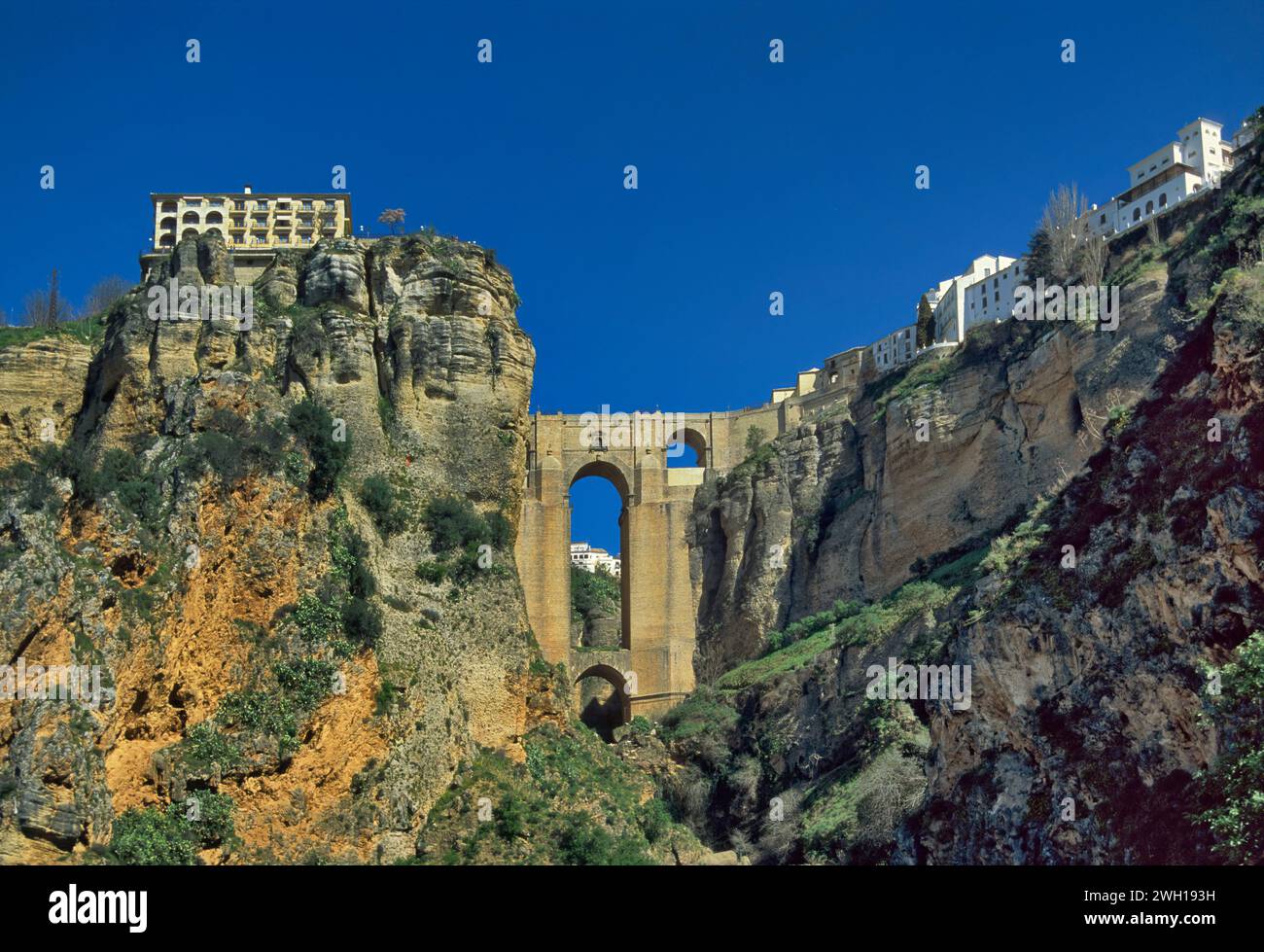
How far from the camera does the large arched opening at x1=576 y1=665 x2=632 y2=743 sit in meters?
59.9

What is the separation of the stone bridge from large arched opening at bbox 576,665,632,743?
0.49 ft

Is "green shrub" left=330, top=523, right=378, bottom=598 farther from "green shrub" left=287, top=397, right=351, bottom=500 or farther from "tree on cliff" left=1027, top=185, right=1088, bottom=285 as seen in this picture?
"tree on cliff" left=1027, top=185, right=1088, bottom=285

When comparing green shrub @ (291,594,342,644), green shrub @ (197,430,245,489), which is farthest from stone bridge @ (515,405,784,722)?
green shrub @ (197,430,245,489)

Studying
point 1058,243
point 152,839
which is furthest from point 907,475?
point 152,839

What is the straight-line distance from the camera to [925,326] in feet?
207

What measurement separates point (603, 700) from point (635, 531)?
735 cm

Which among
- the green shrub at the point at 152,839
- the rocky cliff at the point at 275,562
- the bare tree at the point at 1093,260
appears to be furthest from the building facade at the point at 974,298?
the green shrub at the point at 152,839

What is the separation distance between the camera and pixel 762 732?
5078 centimetres

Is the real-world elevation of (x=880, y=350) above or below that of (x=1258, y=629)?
above

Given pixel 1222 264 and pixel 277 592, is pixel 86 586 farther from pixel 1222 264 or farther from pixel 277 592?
pixel 1222 264

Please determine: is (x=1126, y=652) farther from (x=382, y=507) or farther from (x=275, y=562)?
(x=382, y=507)
